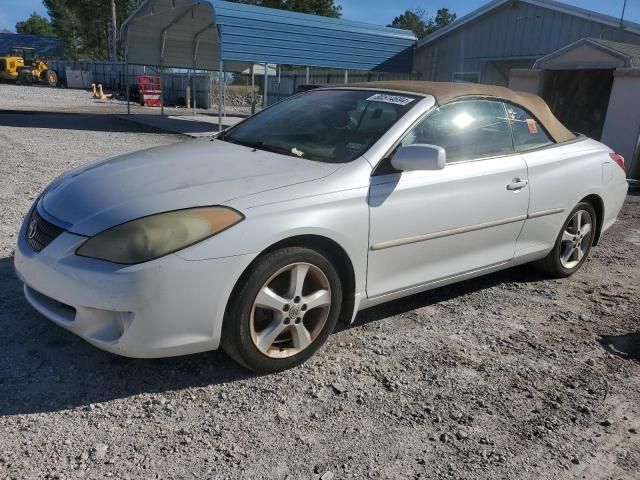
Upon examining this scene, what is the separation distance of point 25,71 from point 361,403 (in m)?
48.6

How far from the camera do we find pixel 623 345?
362 centimetres

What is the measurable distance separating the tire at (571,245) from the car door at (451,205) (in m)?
0.72

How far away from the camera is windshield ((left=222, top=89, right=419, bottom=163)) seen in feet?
11.0

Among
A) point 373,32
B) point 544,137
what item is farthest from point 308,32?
point 544,137

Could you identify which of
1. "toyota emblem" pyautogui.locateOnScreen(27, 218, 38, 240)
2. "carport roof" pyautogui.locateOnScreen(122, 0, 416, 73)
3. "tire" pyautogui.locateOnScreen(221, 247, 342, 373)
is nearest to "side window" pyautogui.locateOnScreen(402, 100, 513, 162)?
"tire" pyautogui.locateOnScreen(221, 247, 342, 373)

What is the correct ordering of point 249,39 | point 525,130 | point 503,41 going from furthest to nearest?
point 503,41
point 249,39
point 525,130

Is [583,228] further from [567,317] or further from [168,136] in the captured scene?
[168,136]

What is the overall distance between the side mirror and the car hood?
0.37 meters

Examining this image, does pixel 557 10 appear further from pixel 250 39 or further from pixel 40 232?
pixel 40 232

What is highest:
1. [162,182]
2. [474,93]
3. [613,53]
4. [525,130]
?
[613,53]

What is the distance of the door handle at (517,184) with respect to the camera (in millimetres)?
3871

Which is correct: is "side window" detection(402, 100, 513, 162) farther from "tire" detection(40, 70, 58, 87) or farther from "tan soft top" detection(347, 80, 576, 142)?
"tire" detection(40, 70, 58, 87)

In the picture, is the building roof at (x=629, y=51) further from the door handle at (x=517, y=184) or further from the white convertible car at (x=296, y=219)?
the door handle at (x=517, y=184)

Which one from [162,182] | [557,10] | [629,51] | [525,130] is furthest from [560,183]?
Answer: [557,10]
